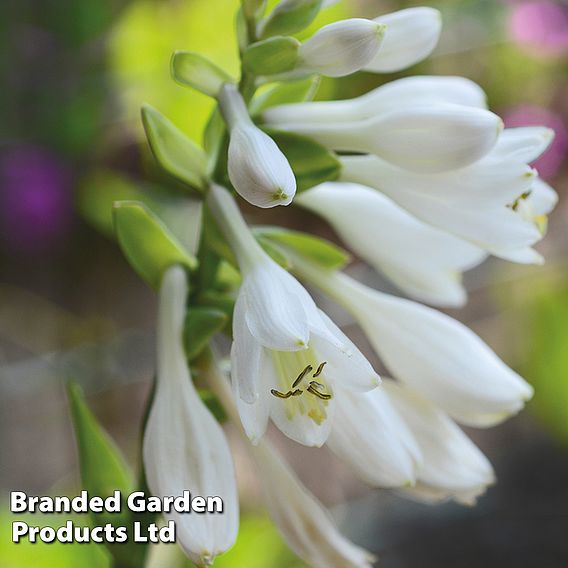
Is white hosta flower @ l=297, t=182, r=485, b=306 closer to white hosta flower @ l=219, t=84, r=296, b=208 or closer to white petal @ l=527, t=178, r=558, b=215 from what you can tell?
white petal @ l=527, t=178, r=558, b=215

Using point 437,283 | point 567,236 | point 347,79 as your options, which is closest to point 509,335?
point 567,236

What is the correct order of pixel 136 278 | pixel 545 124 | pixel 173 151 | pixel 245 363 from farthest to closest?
pixel 136 278 < pixel 545 124 < pixel 173 151 < pixel 245 363

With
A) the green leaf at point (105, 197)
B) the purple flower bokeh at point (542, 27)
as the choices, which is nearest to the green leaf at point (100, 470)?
the green leaf at point (105, 197)

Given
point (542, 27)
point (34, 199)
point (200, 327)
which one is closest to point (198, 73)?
point (200, 327)

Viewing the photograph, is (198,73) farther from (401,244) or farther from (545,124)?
(545,124)

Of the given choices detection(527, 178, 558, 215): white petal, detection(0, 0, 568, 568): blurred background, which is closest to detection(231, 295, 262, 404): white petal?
detection(527, 178, 558, 215): white petal

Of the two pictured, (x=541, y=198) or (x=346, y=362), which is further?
(x=541, y=198)
